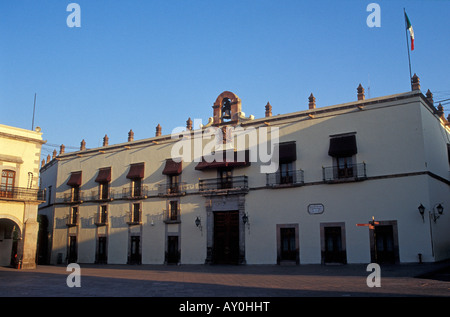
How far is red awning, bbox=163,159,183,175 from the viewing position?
104ft

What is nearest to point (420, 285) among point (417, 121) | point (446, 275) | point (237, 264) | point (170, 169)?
point (446, 275)

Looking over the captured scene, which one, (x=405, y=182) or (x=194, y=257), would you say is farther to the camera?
(x=194, y=257)

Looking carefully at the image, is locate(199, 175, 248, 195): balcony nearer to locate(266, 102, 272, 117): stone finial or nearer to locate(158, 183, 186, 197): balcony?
locate(158, 183, 186, 197): balcony

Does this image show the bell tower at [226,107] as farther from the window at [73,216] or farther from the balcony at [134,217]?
the window at [73,216]

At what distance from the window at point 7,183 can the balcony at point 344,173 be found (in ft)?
65.1

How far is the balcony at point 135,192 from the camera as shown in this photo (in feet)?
109

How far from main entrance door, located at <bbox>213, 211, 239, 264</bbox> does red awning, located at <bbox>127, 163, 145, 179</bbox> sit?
24.3ft

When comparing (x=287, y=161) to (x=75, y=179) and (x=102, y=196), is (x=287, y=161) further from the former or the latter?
(x=75, y=179)

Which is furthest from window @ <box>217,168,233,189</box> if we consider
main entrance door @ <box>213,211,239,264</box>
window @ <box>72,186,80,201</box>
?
window @ <box>72,186,80,201</box>

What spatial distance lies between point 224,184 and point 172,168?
4.55 m

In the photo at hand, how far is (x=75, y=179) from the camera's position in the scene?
123 feet
